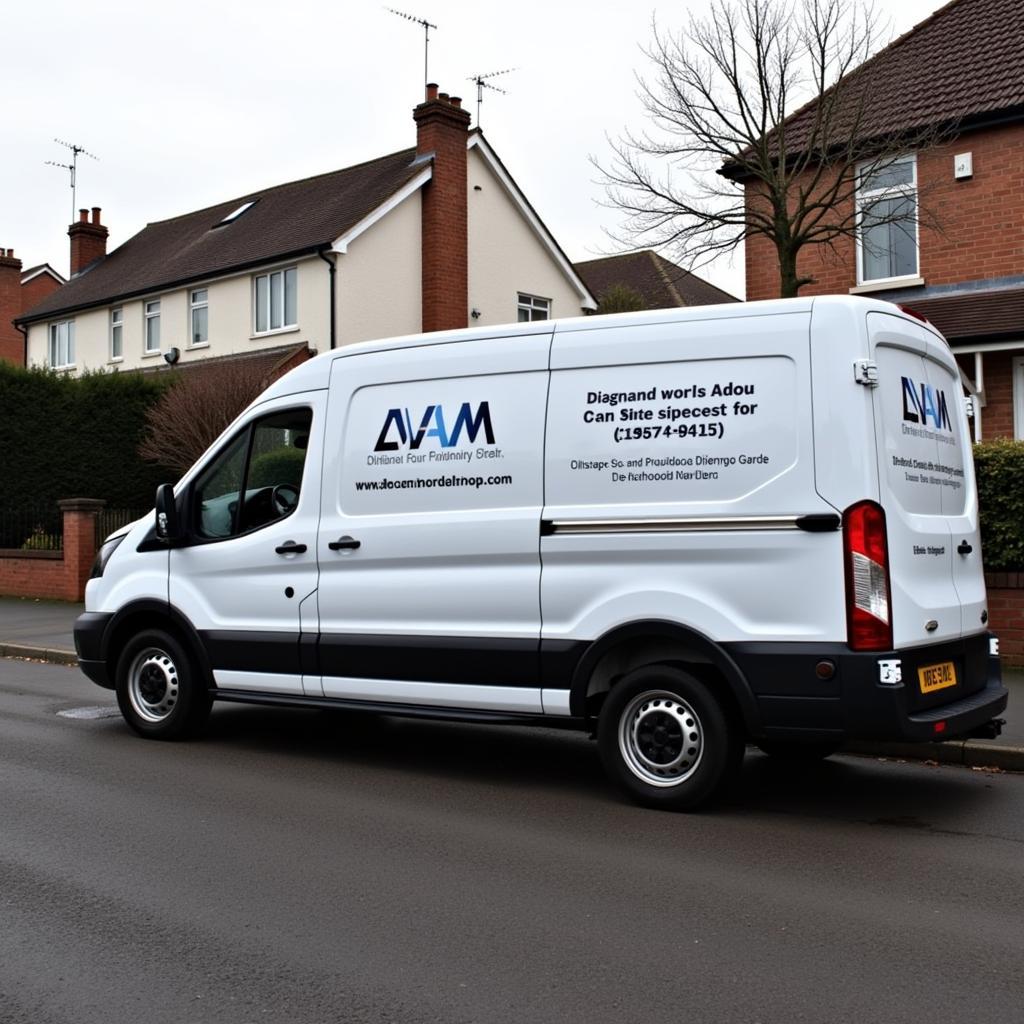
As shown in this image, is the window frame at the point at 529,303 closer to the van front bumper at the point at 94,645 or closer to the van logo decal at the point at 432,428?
the van front bumper at the point at 94,645

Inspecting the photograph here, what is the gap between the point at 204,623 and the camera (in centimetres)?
790

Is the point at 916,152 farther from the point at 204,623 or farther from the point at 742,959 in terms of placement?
the point at 742,959

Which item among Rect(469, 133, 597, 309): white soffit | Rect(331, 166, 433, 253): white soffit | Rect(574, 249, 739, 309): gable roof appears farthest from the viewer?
Rect(574, 249, 739, 309): gable roof

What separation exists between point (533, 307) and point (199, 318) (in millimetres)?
8475

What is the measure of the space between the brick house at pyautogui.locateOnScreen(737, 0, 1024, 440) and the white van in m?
8.68

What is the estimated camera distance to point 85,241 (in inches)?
1524

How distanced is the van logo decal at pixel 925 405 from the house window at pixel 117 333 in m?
29.7

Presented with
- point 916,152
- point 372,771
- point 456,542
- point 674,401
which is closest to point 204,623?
point 372,771

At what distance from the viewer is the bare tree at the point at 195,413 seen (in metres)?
20.9

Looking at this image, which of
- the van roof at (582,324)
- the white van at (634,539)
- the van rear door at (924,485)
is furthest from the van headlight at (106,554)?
the van rear door at (924,485)

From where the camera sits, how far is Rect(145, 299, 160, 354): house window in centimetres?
3219

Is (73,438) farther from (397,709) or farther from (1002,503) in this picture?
(397,709)

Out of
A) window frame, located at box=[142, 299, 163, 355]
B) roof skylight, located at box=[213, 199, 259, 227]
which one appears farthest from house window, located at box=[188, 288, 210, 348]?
roof skylight, located at box=[213, 199, 259, 227]

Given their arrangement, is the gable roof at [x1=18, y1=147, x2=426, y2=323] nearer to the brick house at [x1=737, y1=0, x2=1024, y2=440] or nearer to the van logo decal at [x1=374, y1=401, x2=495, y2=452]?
the brick house at [x1=737, y1=0, x2=1024, y2=440]
